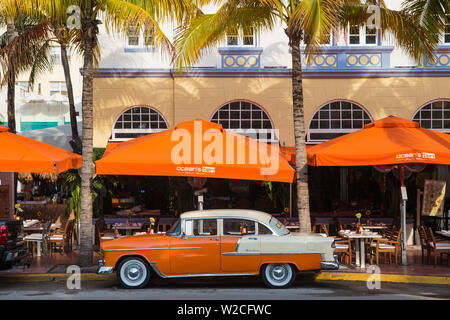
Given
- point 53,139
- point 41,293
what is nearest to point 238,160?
point 41,293

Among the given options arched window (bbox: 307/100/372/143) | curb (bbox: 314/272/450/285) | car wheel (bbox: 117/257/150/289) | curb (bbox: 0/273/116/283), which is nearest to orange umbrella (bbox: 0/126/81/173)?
curb (bbox: 0/273/116/283)

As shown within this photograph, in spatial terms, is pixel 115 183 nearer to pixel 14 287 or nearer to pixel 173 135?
pixel 173 135

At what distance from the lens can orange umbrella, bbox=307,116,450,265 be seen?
A: 12273 mm

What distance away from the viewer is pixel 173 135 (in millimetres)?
12992

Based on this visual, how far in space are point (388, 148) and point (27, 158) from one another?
315 inches

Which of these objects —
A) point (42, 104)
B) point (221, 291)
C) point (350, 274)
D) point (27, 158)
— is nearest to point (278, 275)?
point (221, 291)

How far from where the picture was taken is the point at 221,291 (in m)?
10.6

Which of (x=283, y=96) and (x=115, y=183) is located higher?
(x=283, y=96)

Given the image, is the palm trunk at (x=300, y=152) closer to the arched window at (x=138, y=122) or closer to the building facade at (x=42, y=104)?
the arched window at (x=138, y=122)

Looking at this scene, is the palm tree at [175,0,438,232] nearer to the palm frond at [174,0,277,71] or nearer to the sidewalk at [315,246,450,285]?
the palm frond at [174,0,277,71]

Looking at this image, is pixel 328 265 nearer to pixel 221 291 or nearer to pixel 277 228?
pixel 277 228

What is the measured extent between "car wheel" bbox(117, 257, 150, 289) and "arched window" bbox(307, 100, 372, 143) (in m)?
9.14

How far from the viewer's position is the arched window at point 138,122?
1845 cm

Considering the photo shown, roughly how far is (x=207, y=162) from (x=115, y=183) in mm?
6018
